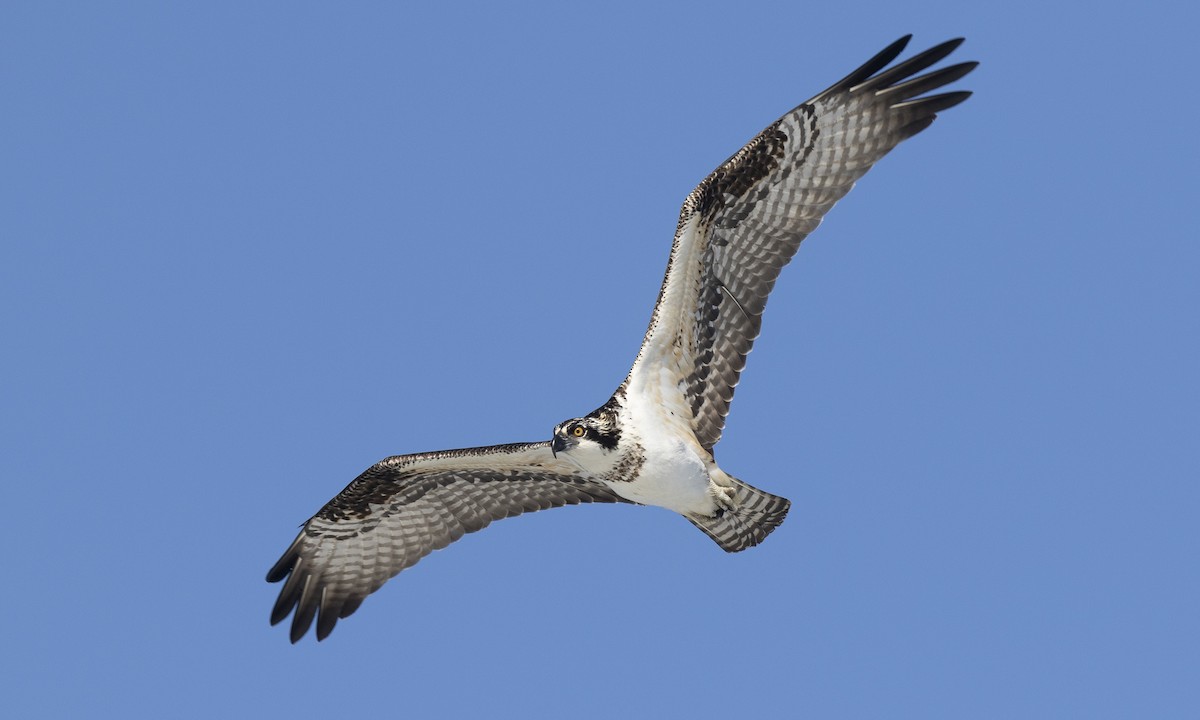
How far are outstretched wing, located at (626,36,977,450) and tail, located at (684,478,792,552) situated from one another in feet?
4.57

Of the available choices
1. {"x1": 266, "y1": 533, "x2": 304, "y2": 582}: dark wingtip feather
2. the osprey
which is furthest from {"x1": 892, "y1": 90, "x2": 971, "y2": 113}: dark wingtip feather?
{"x1": 266, "y1": 533, "x2": 304, "y2": 582}: dark wingtip feather

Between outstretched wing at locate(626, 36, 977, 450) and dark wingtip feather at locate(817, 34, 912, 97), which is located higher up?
dark wingtip feather at locate(817, 34, 912, 97)

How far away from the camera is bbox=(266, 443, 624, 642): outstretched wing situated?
1431 cm

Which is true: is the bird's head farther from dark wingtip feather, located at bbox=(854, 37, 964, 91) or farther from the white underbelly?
dark wingtip feather, located at bbox=(854, 37, 964, 91)

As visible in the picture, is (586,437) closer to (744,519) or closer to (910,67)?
(744,519)

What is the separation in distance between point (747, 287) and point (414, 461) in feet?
11.1

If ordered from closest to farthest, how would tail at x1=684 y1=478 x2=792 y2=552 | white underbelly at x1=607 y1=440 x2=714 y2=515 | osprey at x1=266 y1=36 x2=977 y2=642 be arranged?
osprey at x1=266 y1=36 x2=977 y2=642 → white underbelly at x1=607 y1=440 x2=714 y2=515 → tail at x1=684 y1=478 x2=792 y2=552

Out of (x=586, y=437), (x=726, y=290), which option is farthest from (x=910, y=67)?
(x=586, y=437)

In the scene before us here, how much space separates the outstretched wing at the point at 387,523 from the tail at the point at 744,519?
106 cm

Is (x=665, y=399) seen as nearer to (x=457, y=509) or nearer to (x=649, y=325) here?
(x=649, y=325)

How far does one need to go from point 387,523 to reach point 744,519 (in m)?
3.41

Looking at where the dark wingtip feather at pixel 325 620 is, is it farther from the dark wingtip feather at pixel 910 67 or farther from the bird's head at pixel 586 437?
the dark wingtip feather at pixel 910 67

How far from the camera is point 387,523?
1462 cm

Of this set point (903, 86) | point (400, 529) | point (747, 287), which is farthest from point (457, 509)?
point (903, 86)
